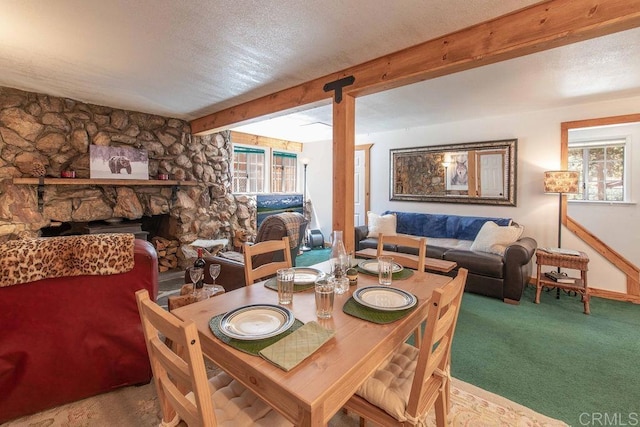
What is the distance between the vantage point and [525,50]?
1.76 m

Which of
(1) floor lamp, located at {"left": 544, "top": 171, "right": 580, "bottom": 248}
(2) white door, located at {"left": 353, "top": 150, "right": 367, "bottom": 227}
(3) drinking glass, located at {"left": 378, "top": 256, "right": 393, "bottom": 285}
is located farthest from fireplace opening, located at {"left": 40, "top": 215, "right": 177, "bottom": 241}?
(1) floor lamp, located at {"left": 544, "top": 171, "right": 580, "bottom": 248}

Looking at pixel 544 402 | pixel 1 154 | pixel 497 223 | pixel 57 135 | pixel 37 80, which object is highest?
pixel 37 80

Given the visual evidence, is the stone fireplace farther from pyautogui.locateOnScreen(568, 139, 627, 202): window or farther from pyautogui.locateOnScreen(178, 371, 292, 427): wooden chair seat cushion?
pyautogui.locateOnScreen(568, 139, 627, 202): window

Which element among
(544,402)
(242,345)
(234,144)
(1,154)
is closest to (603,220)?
(544,402)

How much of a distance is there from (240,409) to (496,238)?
3.54 m

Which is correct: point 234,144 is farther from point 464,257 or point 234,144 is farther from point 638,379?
point 638,379

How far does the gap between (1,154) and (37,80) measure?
38.9 inches

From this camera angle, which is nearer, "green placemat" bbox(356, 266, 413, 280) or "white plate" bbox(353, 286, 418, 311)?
"white plate" bbox(353, 286, 418, 311)

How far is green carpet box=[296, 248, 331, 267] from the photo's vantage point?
16.4ft

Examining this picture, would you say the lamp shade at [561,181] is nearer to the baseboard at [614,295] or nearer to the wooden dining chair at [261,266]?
the baseboard at [614,295]

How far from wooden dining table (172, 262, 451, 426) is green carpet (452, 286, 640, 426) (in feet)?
3.82

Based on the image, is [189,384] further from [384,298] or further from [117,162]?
[117,162]

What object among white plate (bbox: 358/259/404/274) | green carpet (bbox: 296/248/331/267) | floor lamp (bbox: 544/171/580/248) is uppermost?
floor lamp (bbox: 544/171/580/248)

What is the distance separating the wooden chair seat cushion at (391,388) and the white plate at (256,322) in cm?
43
